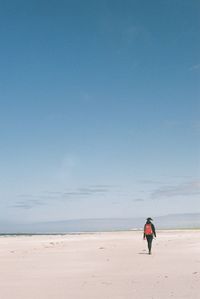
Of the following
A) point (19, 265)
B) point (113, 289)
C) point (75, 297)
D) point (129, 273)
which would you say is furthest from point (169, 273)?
point (19, 265)

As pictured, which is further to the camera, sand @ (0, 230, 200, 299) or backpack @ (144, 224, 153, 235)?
backpack @ (144, 224, 153, 235)

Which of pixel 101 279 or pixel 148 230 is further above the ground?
pixel 148 230

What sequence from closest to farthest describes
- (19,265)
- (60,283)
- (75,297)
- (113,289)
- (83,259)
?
1. (75,297)
2. (113,289)
3. (60,283)
4. (19,265)
5. (83,259)

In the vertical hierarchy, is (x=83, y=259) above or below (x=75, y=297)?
above

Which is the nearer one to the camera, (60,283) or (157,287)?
(157,287)

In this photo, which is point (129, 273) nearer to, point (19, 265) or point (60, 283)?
point (60, 283)

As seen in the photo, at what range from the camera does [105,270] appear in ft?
67.6

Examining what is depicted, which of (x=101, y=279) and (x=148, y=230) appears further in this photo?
(x=148, y=230)

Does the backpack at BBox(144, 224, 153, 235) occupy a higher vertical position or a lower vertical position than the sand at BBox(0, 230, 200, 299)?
higher

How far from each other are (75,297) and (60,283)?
292 centimetres

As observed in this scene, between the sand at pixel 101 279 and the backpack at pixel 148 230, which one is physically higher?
the backpack at pixel 148 230

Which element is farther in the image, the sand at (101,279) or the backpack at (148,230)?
the backpack at (148,230)

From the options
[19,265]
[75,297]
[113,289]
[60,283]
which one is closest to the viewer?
[75,297]

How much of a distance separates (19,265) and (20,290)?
7929 mm
